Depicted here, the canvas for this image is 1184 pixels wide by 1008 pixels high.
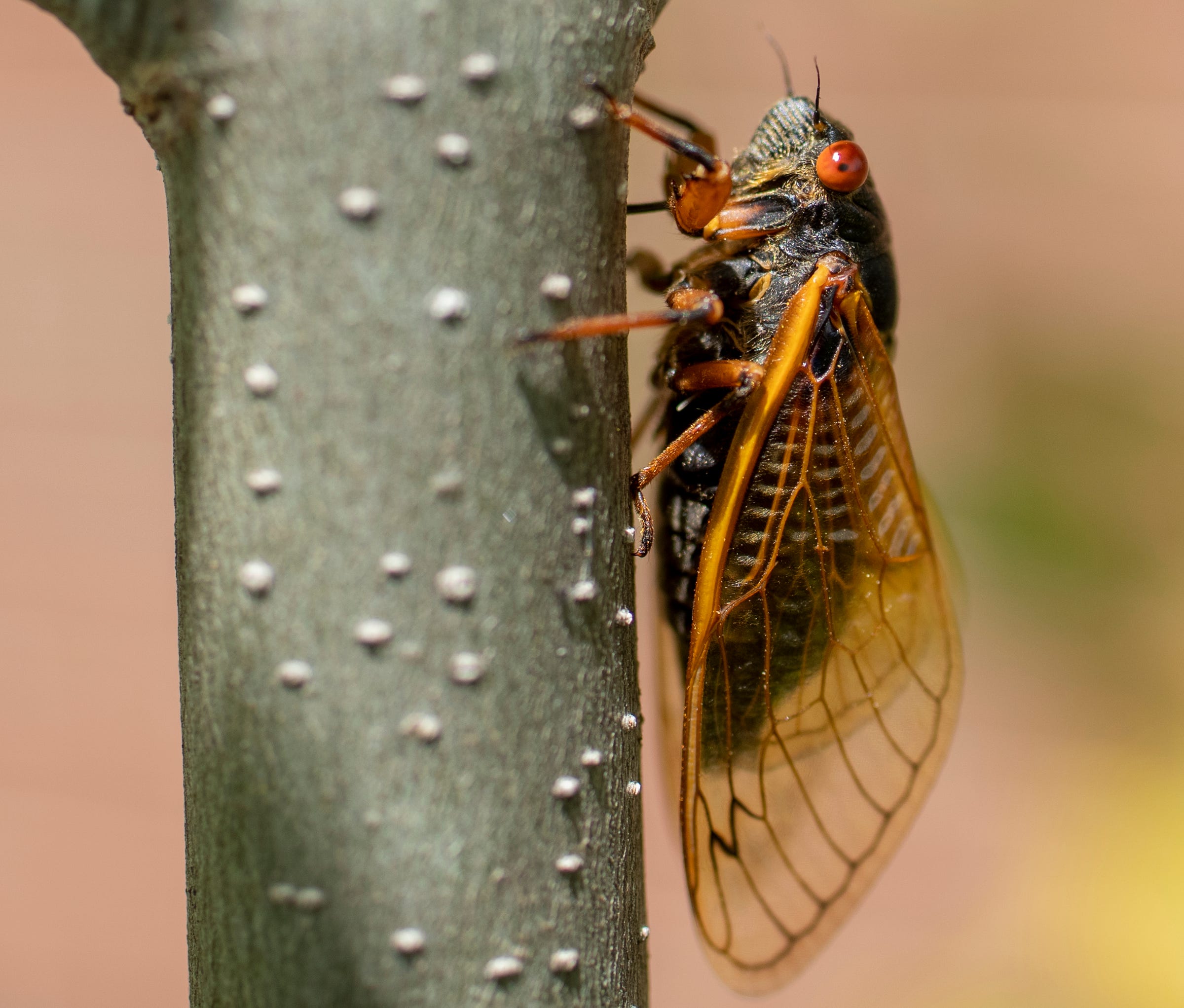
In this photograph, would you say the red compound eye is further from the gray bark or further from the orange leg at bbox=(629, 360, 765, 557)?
the gray bark

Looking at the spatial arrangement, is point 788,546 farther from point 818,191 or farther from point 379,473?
point 379,473

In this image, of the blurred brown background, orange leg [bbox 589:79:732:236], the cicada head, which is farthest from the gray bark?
the blurred brown background

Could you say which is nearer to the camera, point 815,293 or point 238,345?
point 238,345

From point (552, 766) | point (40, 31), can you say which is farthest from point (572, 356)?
point (40, 31)

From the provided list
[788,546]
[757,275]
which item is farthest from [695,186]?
[788,546]

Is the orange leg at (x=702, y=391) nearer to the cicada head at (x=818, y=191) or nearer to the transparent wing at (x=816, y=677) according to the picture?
the transparent wing at (x=816, y=677)

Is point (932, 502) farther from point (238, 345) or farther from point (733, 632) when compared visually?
point (238, 345)
